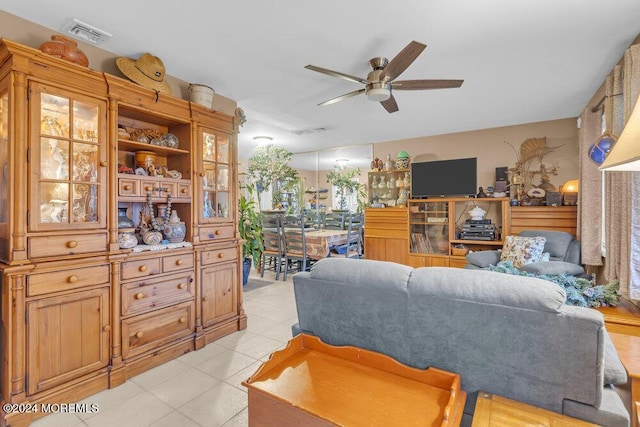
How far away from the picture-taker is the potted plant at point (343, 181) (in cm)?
671

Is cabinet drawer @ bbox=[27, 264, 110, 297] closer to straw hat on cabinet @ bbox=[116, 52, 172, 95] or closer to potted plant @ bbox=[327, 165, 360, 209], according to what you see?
straw hat on cabinet @ bbox=[116, 52, 172, 95]

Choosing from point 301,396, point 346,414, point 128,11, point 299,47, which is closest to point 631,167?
point 346,414

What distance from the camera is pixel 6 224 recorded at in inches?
69.0

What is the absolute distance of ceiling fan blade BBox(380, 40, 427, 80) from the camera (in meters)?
1.96

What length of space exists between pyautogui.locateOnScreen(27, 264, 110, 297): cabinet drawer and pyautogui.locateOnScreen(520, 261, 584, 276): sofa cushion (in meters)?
3.82

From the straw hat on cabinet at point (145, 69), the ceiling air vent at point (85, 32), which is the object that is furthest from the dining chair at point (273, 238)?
the ceiling air vent at point (85, 32)

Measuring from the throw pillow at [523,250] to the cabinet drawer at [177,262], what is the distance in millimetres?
3634

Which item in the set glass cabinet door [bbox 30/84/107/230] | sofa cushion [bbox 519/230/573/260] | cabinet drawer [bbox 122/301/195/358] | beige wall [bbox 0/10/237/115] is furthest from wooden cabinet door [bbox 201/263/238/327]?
sofa cushion [bbox 519/230/573/260]

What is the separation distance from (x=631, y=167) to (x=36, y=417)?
316 cm

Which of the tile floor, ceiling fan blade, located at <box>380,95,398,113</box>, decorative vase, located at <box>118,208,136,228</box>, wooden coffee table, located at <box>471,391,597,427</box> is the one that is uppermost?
ceiling fan blade, located at <box>380,95,398,113</box>

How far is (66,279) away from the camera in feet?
6.07

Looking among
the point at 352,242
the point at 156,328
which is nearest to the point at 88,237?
the point at 156,328

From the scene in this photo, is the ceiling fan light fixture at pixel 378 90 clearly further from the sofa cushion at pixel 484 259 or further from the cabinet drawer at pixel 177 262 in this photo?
the sofa cushion at pixel 484 259

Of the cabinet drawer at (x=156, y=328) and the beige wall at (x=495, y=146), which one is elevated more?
the beige wall at (x=495, y=146)
